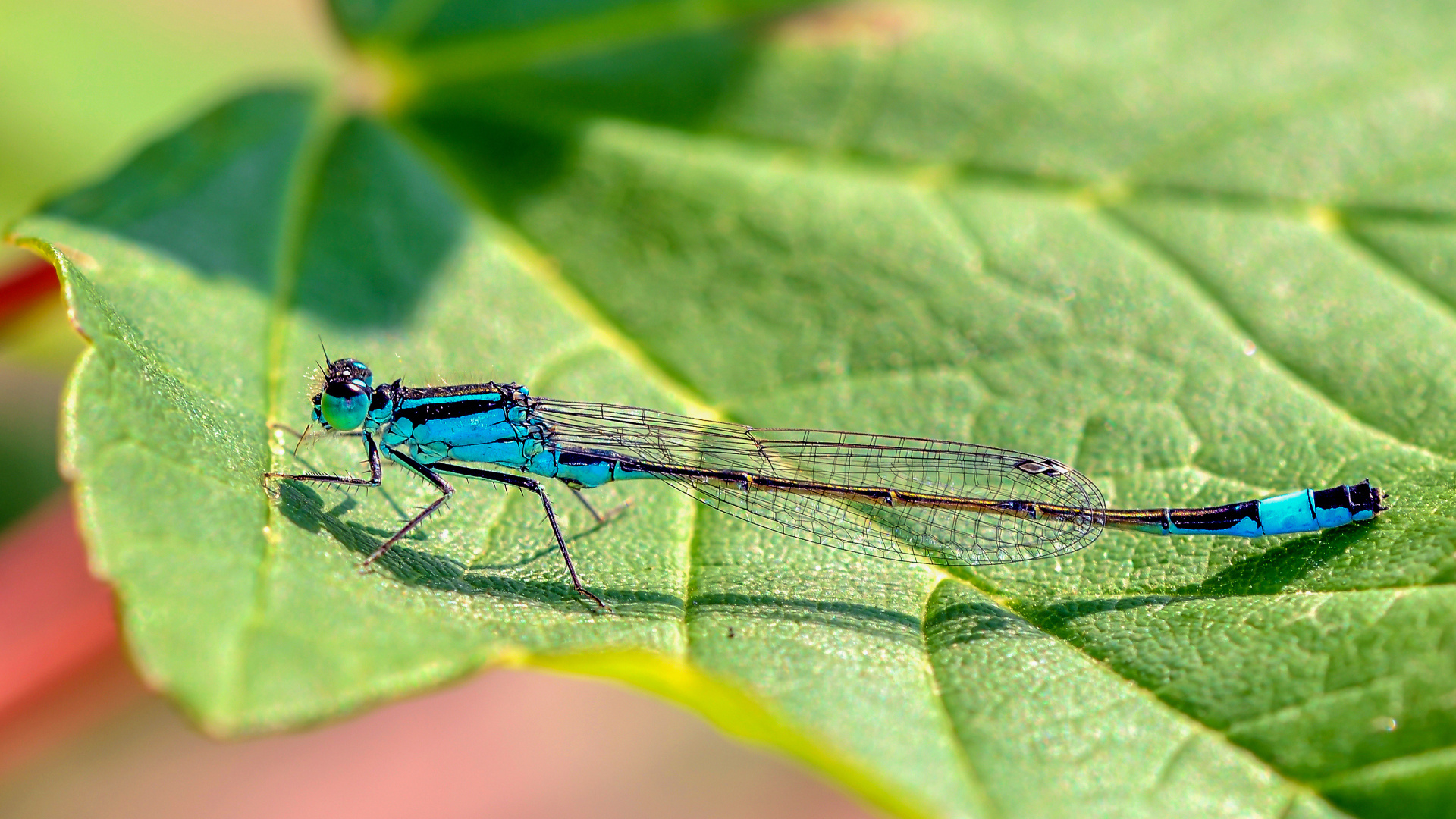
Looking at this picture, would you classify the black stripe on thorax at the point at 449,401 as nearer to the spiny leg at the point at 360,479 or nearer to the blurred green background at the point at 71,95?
the spiny leg at the point at 360,479

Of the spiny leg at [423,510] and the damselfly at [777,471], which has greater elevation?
the damselfly at [777,471]

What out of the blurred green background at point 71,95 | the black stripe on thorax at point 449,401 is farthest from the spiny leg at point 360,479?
the blurred green background at point 71,95

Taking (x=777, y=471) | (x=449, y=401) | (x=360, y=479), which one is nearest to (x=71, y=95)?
(x=449, y=401)

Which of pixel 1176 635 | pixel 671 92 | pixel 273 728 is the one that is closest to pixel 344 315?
pixel 671 92

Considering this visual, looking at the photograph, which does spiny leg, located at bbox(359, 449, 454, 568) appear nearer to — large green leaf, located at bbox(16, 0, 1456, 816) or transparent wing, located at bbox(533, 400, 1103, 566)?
large green leaf, located at bbox(16, 0, 1456, 816)

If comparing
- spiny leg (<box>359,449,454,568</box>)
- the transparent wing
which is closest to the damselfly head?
spiny leg (<box>359,449,454,568</box>)

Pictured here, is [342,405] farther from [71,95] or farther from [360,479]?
[71,95]

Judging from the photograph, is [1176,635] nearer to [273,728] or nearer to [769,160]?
[273,728]
